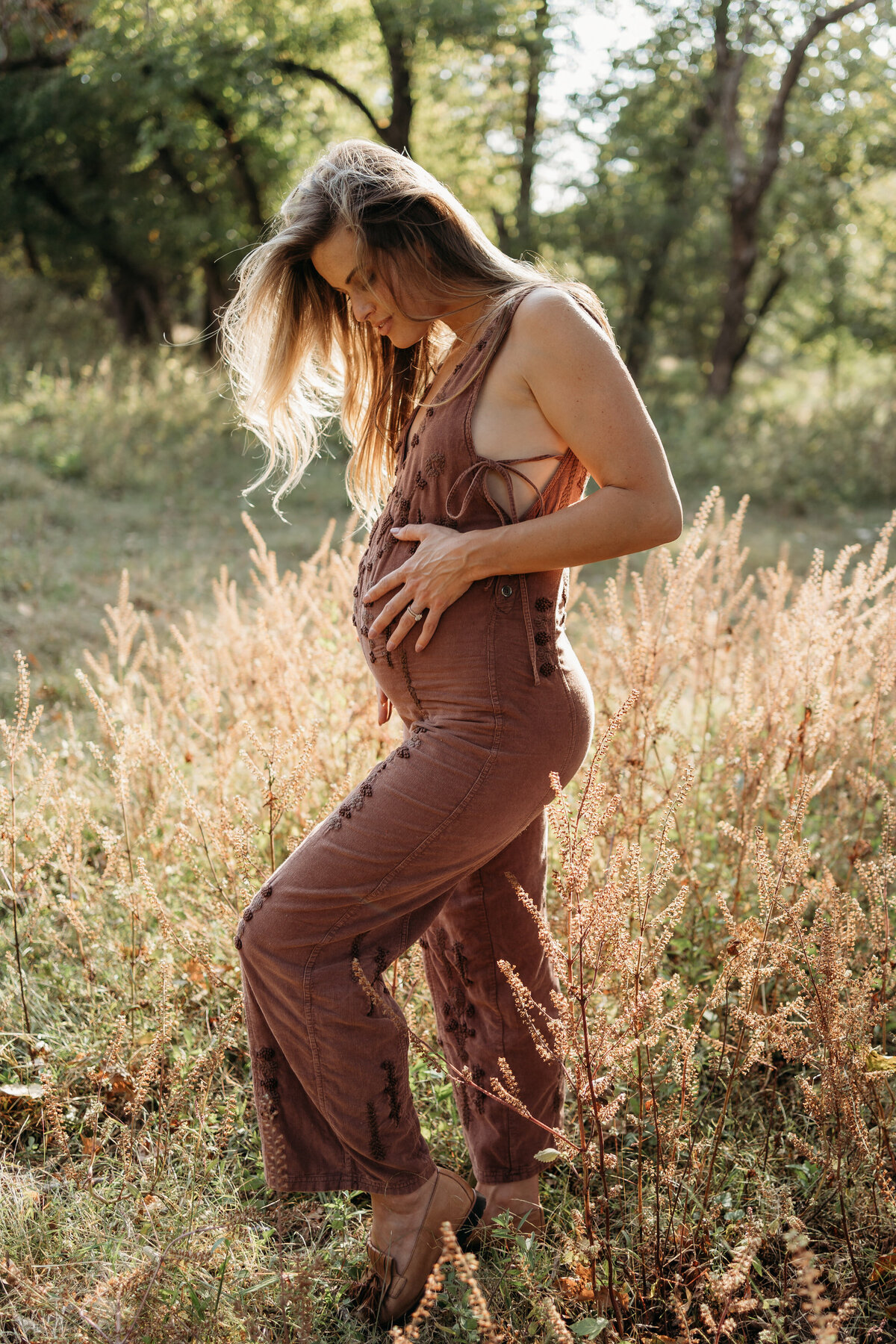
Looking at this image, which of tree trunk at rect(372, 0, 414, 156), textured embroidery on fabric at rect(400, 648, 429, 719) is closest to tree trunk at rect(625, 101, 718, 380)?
tree trunk at rect(372, 0, 414, 156)

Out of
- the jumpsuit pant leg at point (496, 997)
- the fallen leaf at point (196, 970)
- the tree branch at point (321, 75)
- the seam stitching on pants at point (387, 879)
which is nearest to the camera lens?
the seam stitching on pants at point (387, 879)

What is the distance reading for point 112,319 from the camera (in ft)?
50.3

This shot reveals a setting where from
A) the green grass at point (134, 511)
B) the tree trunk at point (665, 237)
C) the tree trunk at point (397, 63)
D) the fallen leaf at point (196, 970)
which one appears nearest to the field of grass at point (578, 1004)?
the fallen leaf at point (196, 970)

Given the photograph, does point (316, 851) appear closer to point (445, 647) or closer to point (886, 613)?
point (445, 647)

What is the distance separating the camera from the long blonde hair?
181 centimetres

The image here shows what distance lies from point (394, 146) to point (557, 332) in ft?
50.4

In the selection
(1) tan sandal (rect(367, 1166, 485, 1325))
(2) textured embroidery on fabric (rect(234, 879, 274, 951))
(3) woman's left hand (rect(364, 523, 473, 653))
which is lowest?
(1) tan sandal (rect(367, 1166, 485, 1325))

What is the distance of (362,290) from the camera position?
6.20ft

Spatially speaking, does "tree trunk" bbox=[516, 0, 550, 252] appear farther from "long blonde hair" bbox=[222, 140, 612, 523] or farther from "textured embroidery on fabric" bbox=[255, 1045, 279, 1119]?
"textured embroidery on fabric" bbox=[255, 1045, 279, 1119]

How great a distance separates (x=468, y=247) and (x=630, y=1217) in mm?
1954

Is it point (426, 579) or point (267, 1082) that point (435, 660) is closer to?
point (426, 579)

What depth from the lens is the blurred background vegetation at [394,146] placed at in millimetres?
10055

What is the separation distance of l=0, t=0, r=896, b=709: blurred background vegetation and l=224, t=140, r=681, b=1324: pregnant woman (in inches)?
232

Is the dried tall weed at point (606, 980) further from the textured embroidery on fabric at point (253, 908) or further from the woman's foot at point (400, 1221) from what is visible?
the textured embroidery on fabric at point (253, 908)
